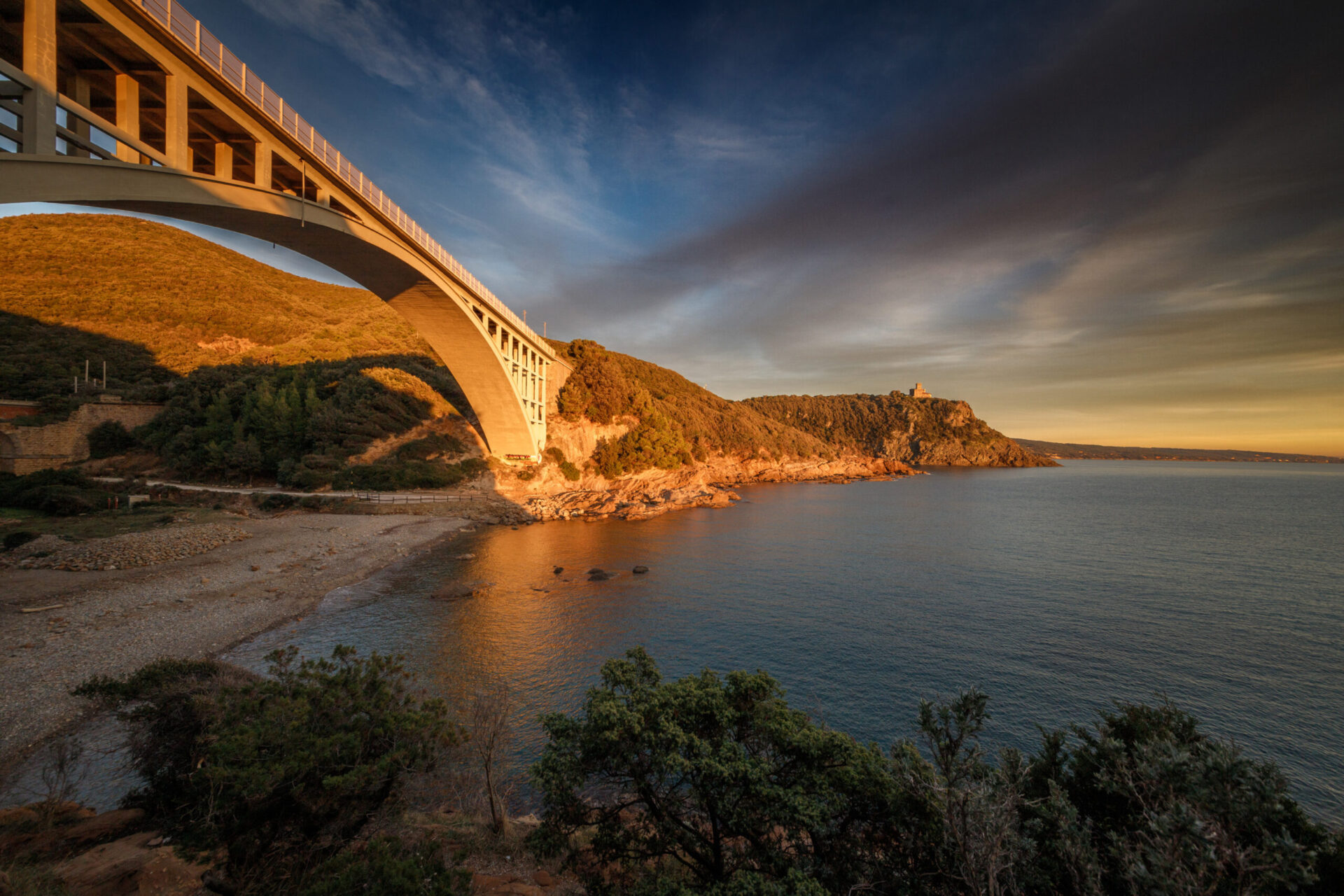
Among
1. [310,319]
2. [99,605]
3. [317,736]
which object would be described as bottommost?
[99,605]

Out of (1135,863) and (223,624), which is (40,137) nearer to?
(223,624)

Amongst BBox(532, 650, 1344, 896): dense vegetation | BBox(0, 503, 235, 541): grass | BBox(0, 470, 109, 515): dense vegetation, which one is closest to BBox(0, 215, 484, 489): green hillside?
BBox(0, 503, 235, 541): grass

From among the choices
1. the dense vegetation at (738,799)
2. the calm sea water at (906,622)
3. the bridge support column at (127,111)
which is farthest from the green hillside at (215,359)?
the dense vegetation at (738,799)

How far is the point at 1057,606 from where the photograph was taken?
1955cm

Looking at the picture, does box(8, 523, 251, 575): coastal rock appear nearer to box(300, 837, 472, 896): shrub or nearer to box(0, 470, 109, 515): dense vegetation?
box(0, 470, 109, 515): dense vegetation

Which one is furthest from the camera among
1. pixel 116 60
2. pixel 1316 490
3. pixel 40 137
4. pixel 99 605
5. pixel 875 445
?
pixel 875 445

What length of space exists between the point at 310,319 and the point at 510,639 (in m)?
82.2

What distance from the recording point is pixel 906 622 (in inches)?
688

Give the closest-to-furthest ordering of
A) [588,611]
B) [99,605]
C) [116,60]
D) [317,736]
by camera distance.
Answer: [317,736], [116,60], [99,605], [588,611]

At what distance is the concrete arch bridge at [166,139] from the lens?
7141 millimetres

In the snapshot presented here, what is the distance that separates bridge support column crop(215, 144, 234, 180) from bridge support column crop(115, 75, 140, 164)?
2115 mm

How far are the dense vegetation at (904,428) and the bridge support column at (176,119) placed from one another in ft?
378

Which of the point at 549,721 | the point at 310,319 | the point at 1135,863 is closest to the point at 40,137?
the point at 549,721

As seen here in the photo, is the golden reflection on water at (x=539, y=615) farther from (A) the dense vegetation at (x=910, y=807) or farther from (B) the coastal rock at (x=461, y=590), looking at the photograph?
(A) the dense vegetation at (x=910, y=807)
